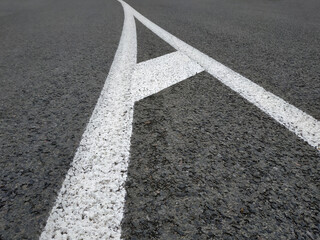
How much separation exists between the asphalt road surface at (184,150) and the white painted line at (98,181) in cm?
4

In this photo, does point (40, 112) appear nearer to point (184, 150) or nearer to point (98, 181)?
point (98, 181)

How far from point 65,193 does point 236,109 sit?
112cm

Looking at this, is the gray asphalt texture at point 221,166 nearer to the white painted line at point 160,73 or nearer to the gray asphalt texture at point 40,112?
the white painted line at point 160,73

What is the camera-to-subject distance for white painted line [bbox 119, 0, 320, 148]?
1362mm

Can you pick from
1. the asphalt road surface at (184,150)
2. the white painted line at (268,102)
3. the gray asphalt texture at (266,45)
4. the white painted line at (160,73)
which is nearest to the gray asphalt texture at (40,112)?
the asphalt road surface at (184,150)

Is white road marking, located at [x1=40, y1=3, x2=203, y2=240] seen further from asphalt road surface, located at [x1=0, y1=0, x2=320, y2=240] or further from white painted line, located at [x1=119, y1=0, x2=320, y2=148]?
white painted line, located at [x1=119, y1=0, x2=320, y2=148]

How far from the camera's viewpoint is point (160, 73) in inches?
85.3

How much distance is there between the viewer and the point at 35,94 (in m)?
1.87

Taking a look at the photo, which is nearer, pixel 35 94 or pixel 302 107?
pixel 302 107

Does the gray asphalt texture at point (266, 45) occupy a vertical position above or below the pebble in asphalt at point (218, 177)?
above

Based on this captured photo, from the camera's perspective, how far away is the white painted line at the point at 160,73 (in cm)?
189

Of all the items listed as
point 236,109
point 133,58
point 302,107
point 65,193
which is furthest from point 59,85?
point 302,107

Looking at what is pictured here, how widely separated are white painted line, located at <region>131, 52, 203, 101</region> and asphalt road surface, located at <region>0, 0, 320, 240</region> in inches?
4.5

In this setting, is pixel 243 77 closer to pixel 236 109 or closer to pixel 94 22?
pixel 236 109
